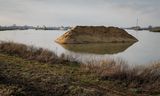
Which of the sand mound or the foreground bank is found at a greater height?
the sand mound

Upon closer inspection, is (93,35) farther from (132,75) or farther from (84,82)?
(84,82)

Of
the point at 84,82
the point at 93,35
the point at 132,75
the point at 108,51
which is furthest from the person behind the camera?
the point at 93,35

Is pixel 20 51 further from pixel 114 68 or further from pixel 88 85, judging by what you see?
pixel 88 85

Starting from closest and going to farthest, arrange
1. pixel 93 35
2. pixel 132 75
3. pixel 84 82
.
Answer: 1. pixel 84 82
2. pixel 132 75
3. pixel 93 35

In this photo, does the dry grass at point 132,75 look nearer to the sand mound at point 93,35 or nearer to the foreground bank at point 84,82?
the foreground bank at point 84,82

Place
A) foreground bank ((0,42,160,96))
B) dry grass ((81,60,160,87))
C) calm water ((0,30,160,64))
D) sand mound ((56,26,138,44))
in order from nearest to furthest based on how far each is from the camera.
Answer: foreground bank ((0,42,160,96))
dry grass ((81,60,160,87))
calm water ((0,30,160,64))
sand mound ((56,26,138,44))

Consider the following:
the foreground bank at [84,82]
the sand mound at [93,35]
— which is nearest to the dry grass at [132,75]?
the foreground bank at [84,82]

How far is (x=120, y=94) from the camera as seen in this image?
7426 mm

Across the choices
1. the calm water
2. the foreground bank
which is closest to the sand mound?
the calm water

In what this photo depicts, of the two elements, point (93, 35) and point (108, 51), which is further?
point (93, 35)

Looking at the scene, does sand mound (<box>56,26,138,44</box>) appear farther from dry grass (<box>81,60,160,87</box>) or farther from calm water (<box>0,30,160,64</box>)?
dry grass (<box>81,60,160,87</box>)

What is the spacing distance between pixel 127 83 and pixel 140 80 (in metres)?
0.49

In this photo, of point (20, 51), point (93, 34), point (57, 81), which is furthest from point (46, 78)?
point (93, 34)

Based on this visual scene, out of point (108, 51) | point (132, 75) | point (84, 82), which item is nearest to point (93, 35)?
point (108, 51)
